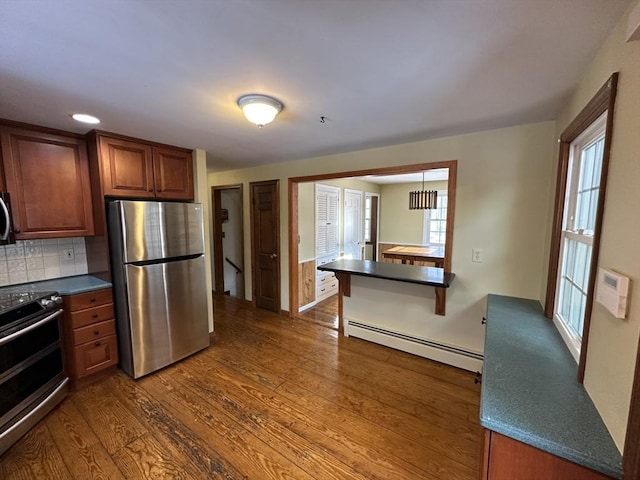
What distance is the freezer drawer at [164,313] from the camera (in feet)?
7.68

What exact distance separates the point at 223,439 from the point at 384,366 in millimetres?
1542

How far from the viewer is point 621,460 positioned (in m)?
0.78

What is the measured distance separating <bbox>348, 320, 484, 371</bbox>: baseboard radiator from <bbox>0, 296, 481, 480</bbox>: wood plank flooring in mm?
101

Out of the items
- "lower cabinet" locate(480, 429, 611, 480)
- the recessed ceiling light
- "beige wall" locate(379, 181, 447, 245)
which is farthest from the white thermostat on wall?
"beige wall" locate(379, 181, 447, 245)

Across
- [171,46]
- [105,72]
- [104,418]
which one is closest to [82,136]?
[105,72]

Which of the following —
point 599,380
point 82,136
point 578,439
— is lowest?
point 578,439

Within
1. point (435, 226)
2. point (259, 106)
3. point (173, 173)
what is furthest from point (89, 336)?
point (435, 226)

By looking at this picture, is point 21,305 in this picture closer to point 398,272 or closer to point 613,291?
point 398,272

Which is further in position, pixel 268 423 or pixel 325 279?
pixel 325 279

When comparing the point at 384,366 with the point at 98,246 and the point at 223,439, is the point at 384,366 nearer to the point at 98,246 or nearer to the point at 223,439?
the point at 223,439

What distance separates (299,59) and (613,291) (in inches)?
60.1

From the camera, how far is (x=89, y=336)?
88.7 inches

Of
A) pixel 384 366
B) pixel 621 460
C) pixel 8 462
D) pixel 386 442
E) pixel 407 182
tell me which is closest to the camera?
pixel 621 460

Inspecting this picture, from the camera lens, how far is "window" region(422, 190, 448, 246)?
5895 mm
